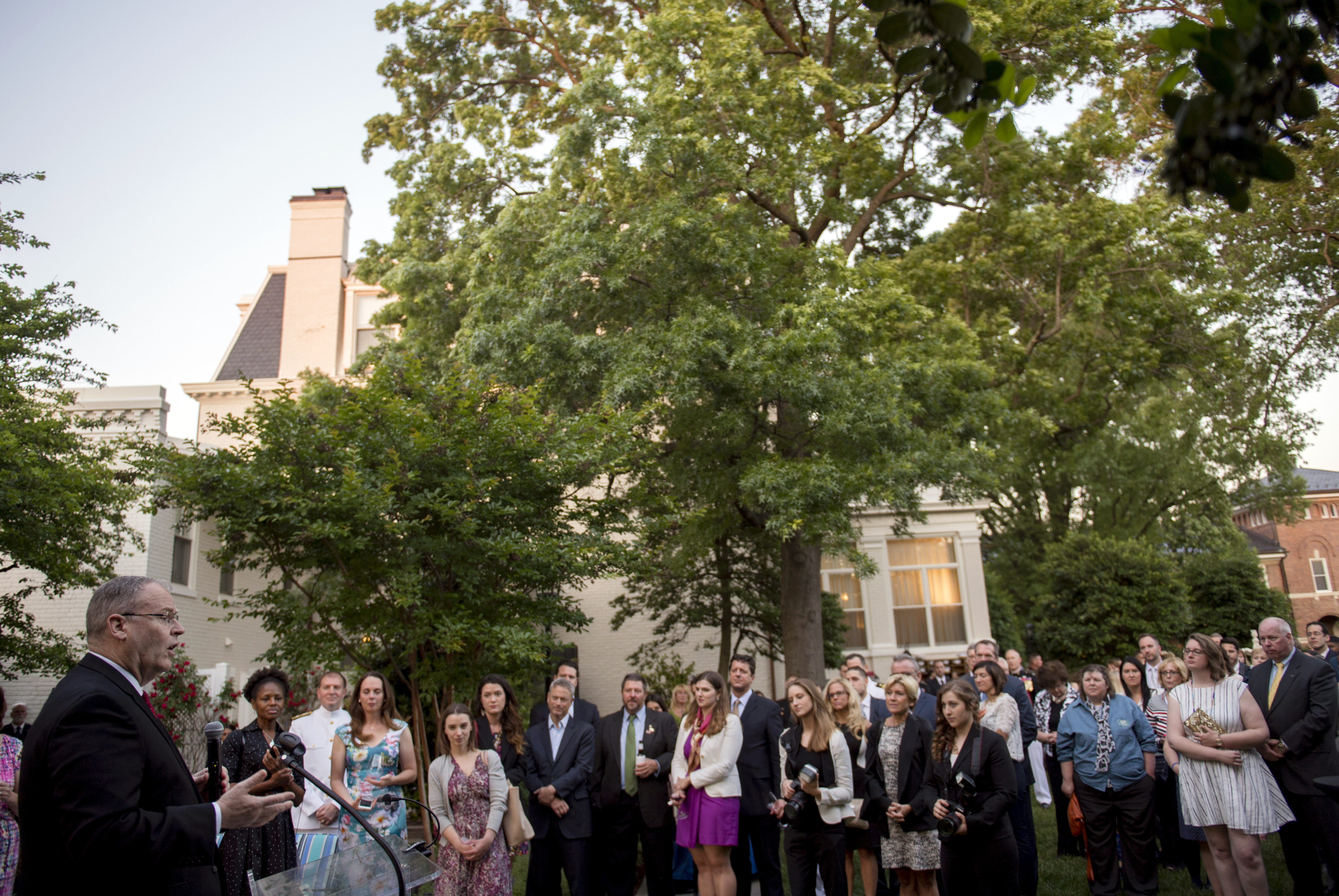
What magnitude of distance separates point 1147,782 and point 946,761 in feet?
7.58

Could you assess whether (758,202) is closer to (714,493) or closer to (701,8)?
(701,8)

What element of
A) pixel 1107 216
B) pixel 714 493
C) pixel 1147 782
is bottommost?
pixel 1147 782

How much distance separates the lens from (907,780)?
23.8ft

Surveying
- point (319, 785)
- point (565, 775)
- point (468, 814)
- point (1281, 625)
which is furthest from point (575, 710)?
point (1281, 625)

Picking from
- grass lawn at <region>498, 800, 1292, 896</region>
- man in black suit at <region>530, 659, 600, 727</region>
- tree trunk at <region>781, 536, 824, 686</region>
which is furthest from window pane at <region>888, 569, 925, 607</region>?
man in black suit at <region>530, 659, 600, 727</region>

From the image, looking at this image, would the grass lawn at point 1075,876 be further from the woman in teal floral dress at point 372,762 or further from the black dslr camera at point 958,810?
the black dslr camera at point 958,810

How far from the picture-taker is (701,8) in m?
16.3

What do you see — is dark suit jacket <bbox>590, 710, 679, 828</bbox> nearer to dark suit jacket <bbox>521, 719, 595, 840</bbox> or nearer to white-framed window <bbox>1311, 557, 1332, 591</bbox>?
dark suit jacket <bbox>521, 719, 595, 840</bbox>

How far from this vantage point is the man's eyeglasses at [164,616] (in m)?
3.41

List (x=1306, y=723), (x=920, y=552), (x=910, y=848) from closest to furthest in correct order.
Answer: (x=1306, y=723), (x=910, y=848), (x=920, y=552)

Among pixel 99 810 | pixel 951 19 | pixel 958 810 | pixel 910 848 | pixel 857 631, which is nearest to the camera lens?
pixel 951 19

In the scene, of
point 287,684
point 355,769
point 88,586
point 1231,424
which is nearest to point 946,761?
point 355,769

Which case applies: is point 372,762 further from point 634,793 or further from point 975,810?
point 975,810

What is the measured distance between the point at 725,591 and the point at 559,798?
12850 millimetres
